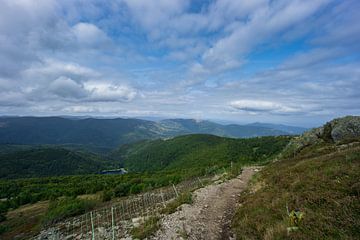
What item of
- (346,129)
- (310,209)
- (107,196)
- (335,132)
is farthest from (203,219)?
(107,196)

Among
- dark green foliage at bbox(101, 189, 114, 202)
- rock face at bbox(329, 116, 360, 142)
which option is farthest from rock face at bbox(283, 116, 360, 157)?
dark green foliage at bbox(101, 189, 114, 202)

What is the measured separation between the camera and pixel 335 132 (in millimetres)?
30109

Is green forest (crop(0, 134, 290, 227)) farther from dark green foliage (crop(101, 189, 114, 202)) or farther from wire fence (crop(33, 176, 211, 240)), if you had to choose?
wire fence (crop(33, 176, 211, 240))

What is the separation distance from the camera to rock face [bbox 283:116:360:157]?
28.6m

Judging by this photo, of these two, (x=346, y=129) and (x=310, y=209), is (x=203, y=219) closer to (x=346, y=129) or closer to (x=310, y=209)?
(x=310, y=209)

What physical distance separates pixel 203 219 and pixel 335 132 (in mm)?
29124

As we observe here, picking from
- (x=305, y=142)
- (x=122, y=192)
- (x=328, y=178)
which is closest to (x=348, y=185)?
(x=328, y=178)

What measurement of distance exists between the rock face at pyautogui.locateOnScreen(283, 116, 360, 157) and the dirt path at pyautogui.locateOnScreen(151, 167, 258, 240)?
2207 centimetres

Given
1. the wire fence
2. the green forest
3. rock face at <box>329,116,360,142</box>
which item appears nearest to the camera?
the wire fence

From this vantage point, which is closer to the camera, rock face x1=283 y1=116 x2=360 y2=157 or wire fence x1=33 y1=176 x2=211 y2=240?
wire fence x1=33 y1=176 x2=211 y2=240

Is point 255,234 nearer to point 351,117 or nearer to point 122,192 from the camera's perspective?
point 351,117

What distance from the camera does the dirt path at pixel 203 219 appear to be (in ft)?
32.8

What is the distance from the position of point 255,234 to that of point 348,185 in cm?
507

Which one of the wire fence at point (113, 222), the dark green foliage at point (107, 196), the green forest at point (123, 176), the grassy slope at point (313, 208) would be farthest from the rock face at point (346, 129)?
the dark green foliage at point (107, 196)
